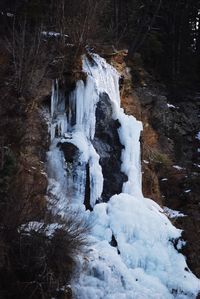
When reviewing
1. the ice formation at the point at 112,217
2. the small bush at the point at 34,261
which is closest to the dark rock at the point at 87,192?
the ice formation at the point at 112,217

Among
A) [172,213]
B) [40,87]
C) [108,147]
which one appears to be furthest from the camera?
[172,213]

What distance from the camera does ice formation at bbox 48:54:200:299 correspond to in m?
12.8

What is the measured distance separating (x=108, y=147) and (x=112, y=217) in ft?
9.56

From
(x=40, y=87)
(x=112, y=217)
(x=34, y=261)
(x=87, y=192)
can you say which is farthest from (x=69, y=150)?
(x=34, y=261)

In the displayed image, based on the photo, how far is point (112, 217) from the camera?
14602mm

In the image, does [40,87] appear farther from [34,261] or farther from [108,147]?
[34,261]

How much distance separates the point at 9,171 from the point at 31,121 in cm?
299

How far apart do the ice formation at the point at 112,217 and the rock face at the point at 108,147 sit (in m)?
0.19

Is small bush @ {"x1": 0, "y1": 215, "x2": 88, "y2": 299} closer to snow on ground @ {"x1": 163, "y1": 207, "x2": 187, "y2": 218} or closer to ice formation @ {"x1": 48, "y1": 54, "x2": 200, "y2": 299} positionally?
ice formation @ {"x1": 48, "y1": 54, "x2": 200, "y2": 299}

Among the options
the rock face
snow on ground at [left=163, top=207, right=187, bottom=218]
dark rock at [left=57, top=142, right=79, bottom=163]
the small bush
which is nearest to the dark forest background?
the small bush

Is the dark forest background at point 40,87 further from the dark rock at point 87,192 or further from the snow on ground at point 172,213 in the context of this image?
the snow on ground at point 172,213

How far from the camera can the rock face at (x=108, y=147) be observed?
1625cm

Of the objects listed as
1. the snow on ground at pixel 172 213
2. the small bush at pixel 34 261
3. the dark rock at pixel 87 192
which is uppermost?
the snow on ground at pixel 172 213

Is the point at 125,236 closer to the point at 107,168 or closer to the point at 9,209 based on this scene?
the point at 107,168
